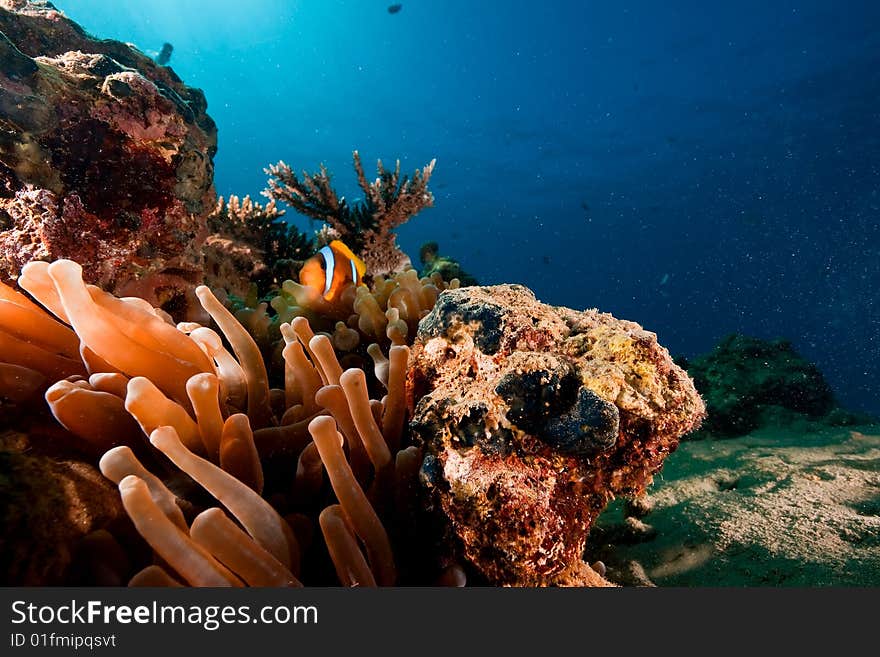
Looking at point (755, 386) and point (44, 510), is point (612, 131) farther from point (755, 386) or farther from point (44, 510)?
point (44, 510)

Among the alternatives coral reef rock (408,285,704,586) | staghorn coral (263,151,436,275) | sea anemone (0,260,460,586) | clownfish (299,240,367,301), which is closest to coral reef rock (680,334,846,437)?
staghorn coral (263,151,436,275)

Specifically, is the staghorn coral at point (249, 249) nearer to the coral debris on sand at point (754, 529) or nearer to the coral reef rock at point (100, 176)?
the coral reef rock at point (100, 176)

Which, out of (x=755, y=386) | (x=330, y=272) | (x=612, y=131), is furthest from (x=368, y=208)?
(x=612, y=131)

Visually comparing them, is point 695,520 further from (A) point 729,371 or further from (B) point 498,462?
(A) point 729,371

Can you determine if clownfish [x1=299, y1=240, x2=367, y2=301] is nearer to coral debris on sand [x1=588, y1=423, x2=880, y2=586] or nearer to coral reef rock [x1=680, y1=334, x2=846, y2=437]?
coral debris on sand [x1=588, y1=423, x2=880, y2=586]

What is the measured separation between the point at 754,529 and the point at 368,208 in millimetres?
4367

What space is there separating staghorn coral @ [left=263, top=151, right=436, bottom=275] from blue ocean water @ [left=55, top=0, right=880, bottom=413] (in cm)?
2046

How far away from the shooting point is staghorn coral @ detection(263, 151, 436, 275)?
4.85 meters

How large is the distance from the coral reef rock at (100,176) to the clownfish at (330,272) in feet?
2.16

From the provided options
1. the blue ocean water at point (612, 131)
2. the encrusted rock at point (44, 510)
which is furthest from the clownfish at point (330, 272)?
the blue ocean water at point (612, 131)

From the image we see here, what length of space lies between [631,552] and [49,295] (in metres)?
2.90

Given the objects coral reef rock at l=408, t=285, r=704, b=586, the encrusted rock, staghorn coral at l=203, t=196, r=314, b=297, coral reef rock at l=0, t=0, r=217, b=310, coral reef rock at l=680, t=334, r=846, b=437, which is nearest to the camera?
the encrusted rock

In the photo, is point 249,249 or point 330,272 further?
point 249,249

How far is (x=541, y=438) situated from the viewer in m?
1.38
